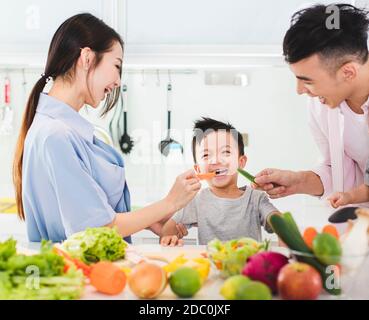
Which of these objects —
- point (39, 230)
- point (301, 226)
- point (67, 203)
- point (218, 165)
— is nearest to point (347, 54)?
point (218, 165)

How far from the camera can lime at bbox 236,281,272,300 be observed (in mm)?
733

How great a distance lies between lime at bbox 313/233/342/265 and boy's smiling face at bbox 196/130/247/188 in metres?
0.69

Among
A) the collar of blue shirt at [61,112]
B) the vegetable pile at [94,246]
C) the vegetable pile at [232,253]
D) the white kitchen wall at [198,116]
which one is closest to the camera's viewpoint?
the vegetable pile at [232,253]

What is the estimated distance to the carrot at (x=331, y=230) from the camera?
753mm

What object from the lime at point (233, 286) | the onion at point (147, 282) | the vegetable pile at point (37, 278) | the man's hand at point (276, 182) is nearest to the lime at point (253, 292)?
the lime at point (233, 286)

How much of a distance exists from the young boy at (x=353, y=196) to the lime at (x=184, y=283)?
0.53m

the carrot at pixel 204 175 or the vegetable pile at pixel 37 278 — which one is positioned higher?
the carrot at pixel 204 175

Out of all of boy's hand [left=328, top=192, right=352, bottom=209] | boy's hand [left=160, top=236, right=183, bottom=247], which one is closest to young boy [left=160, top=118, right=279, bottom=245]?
boy's hand [left=160, top=236, right=183, bottom=247]

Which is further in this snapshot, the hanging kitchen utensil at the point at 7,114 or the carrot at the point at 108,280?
the hanging kitchen utensil at the point at 7,114

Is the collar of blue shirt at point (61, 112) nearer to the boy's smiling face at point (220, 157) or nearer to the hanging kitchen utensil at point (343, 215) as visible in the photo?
the boy's smiling face at point (220, 157)

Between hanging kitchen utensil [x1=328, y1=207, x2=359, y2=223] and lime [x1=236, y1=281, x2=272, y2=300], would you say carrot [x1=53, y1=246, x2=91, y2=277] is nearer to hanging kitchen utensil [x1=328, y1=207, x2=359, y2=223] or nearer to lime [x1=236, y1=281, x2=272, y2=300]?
lime [x1=236, y1=281, x2=272, y2=300]

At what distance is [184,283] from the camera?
0.79m

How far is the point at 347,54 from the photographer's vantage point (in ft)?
4.14

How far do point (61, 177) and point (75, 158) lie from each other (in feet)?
0.17
